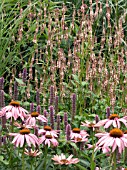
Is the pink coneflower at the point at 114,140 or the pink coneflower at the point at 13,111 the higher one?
the pink coneflower at the point at 13,111

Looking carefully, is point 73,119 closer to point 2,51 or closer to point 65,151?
point 65,151

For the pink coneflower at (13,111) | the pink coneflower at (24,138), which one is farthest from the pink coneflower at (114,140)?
the pink coneflower at (13,111)

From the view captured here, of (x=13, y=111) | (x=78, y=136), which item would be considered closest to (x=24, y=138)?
(x=13, y=111)

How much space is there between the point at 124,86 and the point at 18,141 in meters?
2.03

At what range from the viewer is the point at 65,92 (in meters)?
3.36

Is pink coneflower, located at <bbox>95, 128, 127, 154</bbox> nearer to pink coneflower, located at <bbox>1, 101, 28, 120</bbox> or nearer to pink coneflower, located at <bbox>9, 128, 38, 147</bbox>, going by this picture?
pink coneflower, located at <bbox>9, 128, 38, 147</bbox>

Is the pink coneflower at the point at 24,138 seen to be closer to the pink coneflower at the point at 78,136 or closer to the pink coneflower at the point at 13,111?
the pink coneflower at the point at 13,111

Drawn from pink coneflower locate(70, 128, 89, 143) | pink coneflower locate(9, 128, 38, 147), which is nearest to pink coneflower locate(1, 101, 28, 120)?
pink coneflower locate(9, 128, 38, 147)

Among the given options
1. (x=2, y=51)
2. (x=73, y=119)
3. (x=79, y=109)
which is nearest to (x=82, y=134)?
(x=73, y=119)

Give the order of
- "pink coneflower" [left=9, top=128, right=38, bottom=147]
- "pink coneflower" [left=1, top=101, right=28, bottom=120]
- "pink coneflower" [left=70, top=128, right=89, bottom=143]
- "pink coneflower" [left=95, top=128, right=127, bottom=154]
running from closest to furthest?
"pink coneflower" [left=95, top=128, right=127, bottom=154]
"pink coneflower" [left=9, top=128, right=38, bottom=147]
"pink coneflower" [left=1, top=101, right=28, bottom=120]
"pink coneflower" [left=70, top=128, right=89, bottom=143]

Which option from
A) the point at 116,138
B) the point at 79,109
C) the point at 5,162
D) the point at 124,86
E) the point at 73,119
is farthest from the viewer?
the point at 124,86

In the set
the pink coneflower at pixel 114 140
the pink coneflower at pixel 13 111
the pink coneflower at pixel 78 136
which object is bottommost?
the pink coneflower at pixel 78 136

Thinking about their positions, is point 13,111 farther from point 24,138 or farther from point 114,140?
point 114,140

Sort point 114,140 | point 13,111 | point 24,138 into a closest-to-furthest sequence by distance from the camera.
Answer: point 114,140 → point 24,138 → point 13,111
